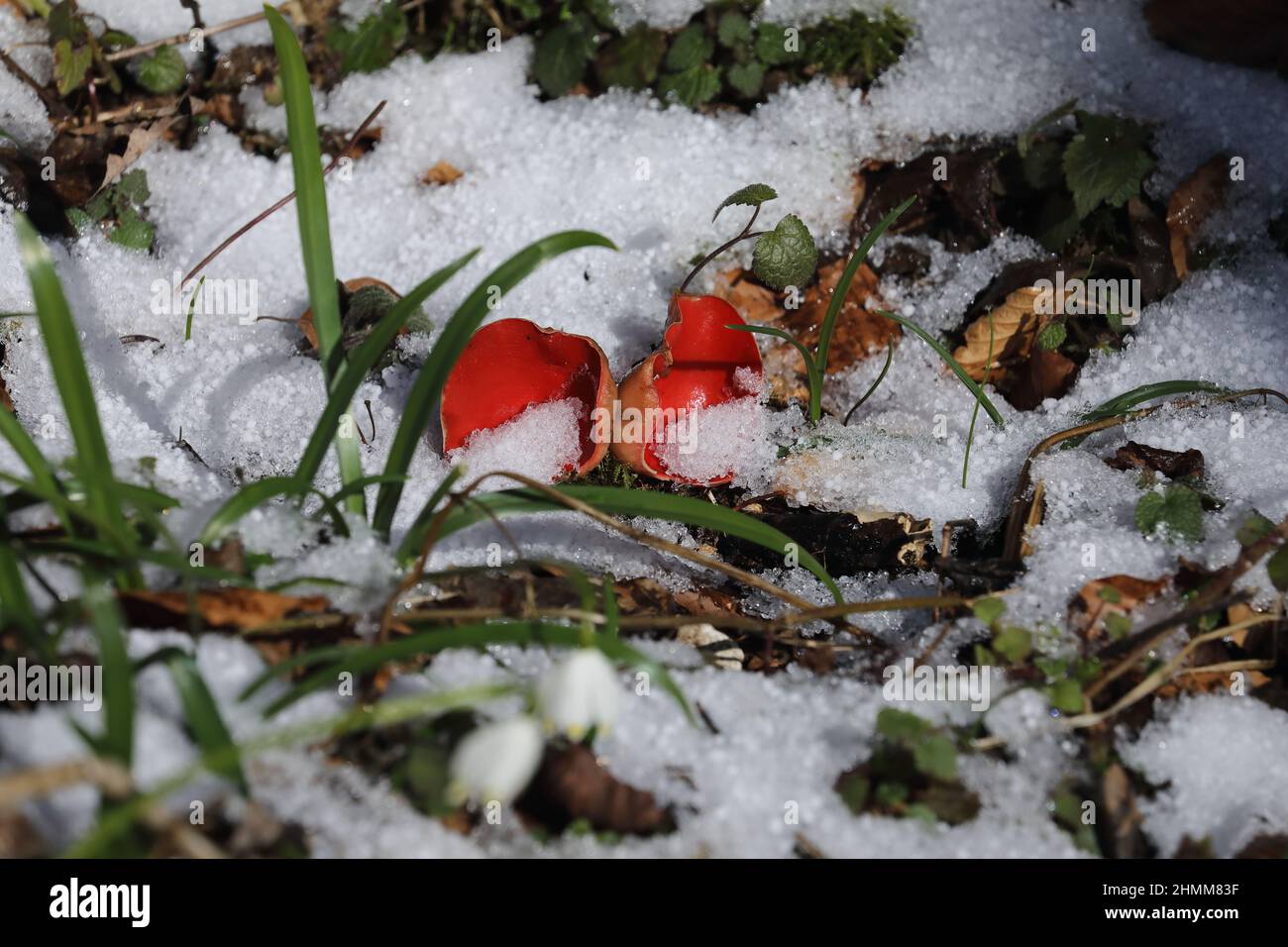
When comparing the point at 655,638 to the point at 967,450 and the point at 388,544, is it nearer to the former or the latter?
the point at 388,544

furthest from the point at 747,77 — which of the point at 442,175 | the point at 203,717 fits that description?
the point at 203,717

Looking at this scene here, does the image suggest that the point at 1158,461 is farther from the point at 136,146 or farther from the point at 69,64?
the point at 69,64

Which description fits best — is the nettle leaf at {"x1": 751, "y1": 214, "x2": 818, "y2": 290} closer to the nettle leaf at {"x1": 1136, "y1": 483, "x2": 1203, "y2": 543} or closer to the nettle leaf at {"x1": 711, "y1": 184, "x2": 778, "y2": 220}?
the nettle leaf at {"x1": 711, "y1": 184, "x2": 778, "y2": 220}

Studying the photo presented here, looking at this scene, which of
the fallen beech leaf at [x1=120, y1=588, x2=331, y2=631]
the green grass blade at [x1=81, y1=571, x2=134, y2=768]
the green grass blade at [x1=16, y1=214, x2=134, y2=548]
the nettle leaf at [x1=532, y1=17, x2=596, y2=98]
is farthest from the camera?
the nettle leaf at [x1=532, y1=17, x2=596, y2=98]

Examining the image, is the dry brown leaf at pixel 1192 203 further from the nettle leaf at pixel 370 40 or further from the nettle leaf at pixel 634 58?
the nettle leaf at pixel 370 40

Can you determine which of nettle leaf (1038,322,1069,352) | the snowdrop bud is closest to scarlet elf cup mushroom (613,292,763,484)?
nettle leaf (1038,322,1069,352)
